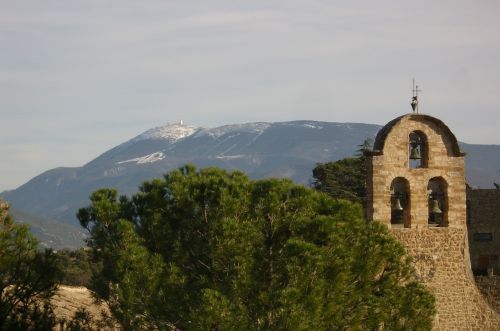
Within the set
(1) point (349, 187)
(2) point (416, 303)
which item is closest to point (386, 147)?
(2) point (416, 303)

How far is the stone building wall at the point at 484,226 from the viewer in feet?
152

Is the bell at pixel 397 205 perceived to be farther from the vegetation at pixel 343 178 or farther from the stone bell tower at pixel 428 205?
the vegetation at pixel 343 178

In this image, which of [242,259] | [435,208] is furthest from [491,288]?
[242,259]

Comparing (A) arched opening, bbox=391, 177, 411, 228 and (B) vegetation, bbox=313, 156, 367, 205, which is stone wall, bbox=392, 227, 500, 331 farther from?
(B) vegetation, bbox=313, 156, 367, 205

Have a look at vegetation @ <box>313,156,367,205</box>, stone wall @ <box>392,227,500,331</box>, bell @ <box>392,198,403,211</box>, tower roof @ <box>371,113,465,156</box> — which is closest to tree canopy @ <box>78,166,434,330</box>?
stone wall @ <box>392,227,500,331</box>

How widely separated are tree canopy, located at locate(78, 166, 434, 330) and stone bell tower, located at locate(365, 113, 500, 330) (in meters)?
2.02

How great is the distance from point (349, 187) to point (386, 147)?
115 feet

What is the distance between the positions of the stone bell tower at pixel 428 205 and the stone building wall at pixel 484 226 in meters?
15.5

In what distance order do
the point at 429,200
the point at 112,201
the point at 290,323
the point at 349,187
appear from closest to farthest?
the point at 290,323, the point at 112,201, the point at 429,200, the point at 349,187

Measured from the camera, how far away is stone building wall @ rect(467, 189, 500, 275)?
4619 cm

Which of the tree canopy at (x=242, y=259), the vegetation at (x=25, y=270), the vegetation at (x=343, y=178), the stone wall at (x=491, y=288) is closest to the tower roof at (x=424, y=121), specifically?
the tree canopy at (x=242, y=259)

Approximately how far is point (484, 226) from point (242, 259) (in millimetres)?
23228

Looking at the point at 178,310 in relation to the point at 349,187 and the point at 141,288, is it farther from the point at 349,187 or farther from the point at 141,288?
the point at 349,187

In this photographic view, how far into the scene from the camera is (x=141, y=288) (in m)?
25.8
